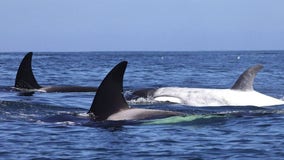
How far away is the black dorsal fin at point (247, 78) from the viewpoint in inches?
745

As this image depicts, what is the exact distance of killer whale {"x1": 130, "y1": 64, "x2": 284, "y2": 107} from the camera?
19000 millimetres

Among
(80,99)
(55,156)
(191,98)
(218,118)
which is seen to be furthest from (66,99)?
(55,156)

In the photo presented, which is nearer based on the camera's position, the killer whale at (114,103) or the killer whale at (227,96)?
the killer whale at (114,103)

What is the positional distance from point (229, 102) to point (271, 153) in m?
8.04

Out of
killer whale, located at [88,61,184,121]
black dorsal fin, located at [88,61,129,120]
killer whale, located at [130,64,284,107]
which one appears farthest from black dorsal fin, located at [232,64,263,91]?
black dorsal fin, located at [88,61,129,120]

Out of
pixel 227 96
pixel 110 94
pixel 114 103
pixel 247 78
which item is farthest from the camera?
pixel 227 96

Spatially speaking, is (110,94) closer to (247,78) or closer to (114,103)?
(114,103)

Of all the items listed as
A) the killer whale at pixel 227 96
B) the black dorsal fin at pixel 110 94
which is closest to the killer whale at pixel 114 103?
the black dorsal fin at pixel 110 94

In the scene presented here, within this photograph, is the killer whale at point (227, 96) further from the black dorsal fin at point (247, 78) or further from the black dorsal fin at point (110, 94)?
the black dorsal fin at point (110, 94)

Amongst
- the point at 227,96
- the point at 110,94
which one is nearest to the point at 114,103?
the point at 110,94

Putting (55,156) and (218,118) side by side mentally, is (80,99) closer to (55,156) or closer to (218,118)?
(218,118)

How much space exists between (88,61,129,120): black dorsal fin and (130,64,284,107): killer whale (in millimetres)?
5667

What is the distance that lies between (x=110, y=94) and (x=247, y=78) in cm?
641

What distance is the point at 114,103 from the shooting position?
1402 cm
